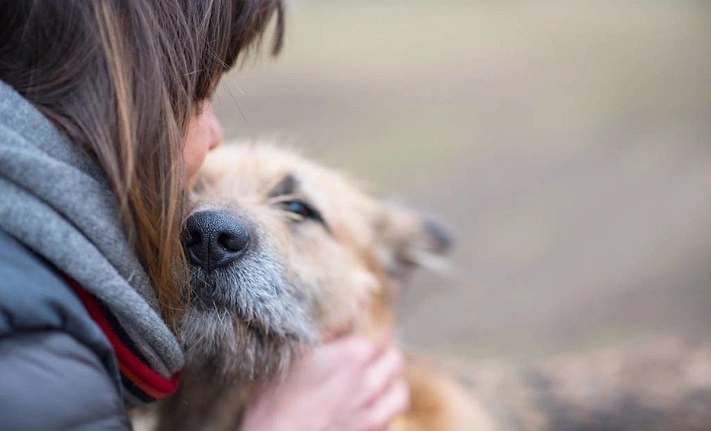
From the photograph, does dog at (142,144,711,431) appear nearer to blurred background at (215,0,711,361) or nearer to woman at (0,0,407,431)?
woman at (0,0,407,431)

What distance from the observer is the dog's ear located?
283 centimetres

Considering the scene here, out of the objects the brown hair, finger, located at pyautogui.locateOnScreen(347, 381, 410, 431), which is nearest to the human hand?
finger, located at pyautogui.locateOnScreen(347, 381, 410, 431)

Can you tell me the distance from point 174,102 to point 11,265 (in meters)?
0.43

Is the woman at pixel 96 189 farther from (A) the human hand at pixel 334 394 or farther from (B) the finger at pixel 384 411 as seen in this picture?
(B) the finger at pixel 384 411

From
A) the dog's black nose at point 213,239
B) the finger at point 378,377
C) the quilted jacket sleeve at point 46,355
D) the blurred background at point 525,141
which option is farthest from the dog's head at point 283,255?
the blurred background at point 525,141

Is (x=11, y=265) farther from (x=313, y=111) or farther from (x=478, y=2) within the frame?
(x=478, y=2)

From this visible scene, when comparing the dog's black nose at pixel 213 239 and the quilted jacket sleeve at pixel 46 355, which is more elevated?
the dog's black nose at pixel 213 239

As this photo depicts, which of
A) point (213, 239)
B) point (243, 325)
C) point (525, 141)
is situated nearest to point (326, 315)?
point (243, 325)

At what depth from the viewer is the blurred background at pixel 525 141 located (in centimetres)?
443

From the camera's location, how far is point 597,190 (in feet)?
16.1

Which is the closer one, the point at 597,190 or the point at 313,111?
the point at 597,190

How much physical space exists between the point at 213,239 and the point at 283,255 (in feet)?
0.89

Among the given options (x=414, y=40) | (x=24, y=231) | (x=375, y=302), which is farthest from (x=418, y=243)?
(x=414, y=40)

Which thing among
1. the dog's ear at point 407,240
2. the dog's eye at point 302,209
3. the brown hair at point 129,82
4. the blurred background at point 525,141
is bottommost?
the brown hair at point 129,82
